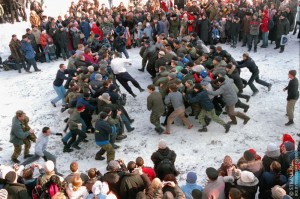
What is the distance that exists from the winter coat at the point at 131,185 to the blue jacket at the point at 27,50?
34.7ft

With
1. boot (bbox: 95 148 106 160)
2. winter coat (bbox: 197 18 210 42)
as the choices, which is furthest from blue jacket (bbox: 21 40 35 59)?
winter coat (bbox: 197 18 210 42)

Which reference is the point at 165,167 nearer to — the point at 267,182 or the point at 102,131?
the point at 267,182

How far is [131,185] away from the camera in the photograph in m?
7.03

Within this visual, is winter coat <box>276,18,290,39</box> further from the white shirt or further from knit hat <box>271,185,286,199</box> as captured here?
knit hat <box>271,185,286,199</box>

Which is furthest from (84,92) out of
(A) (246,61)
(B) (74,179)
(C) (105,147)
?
(A) (246,61)

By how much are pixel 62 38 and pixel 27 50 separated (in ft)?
6.00

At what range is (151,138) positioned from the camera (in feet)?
36.4

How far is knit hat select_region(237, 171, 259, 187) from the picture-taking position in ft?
22.0

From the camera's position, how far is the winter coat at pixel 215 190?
263 inches

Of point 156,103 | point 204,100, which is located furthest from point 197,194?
point 156,103

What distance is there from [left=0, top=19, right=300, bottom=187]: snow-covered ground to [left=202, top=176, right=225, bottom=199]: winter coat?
217 centimetres

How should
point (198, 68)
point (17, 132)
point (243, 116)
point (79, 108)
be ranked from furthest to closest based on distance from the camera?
point (198, 68), point (243, 116), point (79, 108), point (17, 132)

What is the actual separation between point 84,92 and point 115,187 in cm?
452

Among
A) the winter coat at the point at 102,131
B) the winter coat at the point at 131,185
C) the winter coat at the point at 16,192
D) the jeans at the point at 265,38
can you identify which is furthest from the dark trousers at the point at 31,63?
the jeans at the point at 265,38
